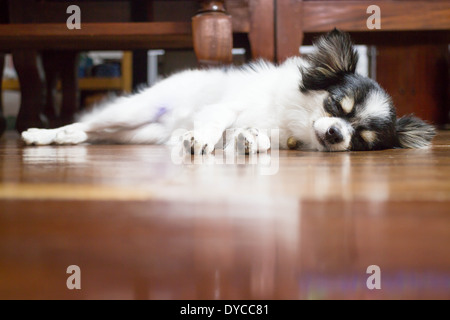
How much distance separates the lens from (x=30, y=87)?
8.93ft

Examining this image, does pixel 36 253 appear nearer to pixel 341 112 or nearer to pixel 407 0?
pixel 341 112

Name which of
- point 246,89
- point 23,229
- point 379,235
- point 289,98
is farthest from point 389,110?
point 23,229

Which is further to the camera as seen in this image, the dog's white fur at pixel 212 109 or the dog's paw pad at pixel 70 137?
the dog's paw pad at pixel 70 137

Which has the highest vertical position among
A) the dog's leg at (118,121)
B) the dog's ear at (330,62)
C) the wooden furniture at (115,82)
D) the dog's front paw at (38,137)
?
the wooden furniture at (115,82)

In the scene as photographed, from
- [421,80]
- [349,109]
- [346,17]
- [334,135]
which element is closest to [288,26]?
[346,17]

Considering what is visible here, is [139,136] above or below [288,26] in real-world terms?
below

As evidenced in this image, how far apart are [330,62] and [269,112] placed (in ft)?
1.11

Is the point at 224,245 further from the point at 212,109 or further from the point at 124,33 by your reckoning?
the point at 124,33

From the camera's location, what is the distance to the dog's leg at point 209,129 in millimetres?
1316

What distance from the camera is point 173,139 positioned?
1.96 meters

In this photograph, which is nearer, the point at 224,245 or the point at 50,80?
the point at 224,245

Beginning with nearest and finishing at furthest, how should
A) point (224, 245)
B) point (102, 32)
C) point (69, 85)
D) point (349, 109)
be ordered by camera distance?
1. point (224, 245)
2. point (349, 109)
3. point (102, 32)
4. point (69, 85)

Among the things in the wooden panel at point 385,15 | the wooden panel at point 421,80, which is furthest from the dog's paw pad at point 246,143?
the wooden panel at point 421,80

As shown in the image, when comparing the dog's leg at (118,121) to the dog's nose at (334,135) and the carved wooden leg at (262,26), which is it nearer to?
the carved wooden leg at (262,26)
